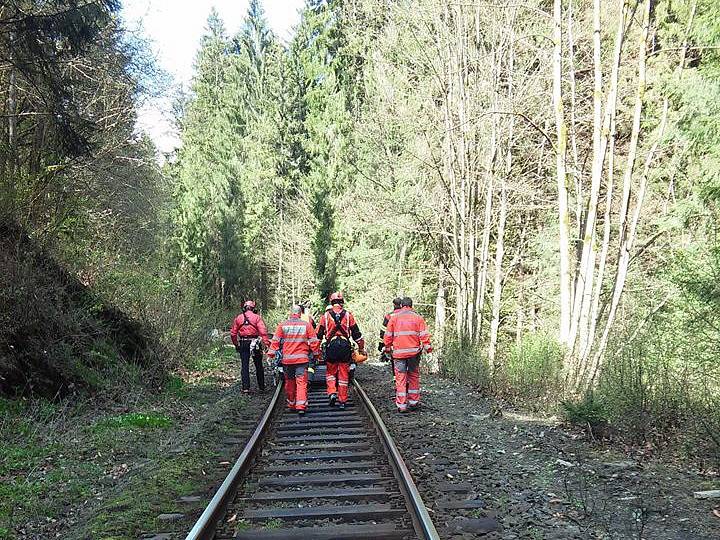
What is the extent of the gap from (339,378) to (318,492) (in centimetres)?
540

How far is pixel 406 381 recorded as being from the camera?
35.2 feet

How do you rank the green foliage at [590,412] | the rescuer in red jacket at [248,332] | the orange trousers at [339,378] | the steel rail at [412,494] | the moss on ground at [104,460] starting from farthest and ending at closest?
1. the rescuer in red jacket at [248,332]
2. the orange trousers at [339,378]
3. the green foliage at [590,412]
4. the moss on ground at [104,460]
5. the steel rail at [412,494]

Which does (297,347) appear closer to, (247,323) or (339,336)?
(339,336)

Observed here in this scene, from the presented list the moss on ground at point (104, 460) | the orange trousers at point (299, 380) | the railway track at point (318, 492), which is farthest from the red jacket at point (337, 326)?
the moss on ground at point (104, 460)

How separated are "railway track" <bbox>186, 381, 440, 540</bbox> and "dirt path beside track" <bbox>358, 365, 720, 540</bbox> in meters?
0.28

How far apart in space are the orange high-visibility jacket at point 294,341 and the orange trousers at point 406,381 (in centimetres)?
155

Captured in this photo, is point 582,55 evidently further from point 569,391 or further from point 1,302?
point 1,302

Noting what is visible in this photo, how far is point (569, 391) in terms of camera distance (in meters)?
9.80

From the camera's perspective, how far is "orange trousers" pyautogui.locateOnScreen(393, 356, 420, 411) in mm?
10312

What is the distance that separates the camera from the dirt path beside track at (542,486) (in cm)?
498

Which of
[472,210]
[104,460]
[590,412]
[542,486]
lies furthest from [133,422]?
[472,210]

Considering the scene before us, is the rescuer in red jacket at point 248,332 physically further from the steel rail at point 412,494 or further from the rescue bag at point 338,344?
the steel rail at point 412,494

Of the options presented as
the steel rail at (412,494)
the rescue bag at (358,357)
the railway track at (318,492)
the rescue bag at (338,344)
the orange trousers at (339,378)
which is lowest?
the railway track at (318,492)

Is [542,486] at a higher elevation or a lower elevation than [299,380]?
lower
